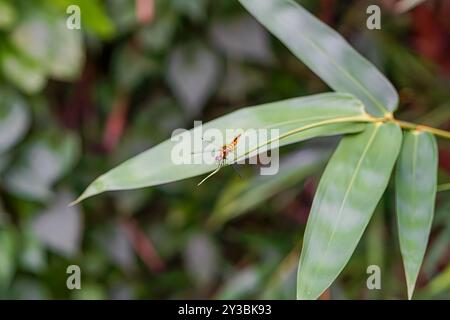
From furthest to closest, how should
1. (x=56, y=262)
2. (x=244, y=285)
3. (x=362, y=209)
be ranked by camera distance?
(x=56, y=262)
(x=244, y=285)
(x=362, y=209)

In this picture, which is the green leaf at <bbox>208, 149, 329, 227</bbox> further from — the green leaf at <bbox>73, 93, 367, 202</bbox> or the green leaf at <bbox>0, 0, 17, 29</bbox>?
the green leaf at <bbox>0, 0, 17, 29</bbox>

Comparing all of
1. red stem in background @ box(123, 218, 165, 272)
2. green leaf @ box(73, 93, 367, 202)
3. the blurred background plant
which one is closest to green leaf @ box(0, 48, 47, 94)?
the blurred background plant

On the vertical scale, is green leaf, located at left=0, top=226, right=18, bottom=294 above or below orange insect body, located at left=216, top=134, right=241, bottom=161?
above

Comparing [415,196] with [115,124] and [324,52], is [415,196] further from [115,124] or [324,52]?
[115,124]

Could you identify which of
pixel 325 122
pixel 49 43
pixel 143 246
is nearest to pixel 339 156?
pixel 325 122

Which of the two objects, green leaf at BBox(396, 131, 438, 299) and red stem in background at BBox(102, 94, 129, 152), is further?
red stem in background at BBox(102, 94, 129, 152)

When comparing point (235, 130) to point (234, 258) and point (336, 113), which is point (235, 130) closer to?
point (336, 113)

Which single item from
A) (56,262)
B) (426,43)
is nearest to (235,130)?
(56,262)
